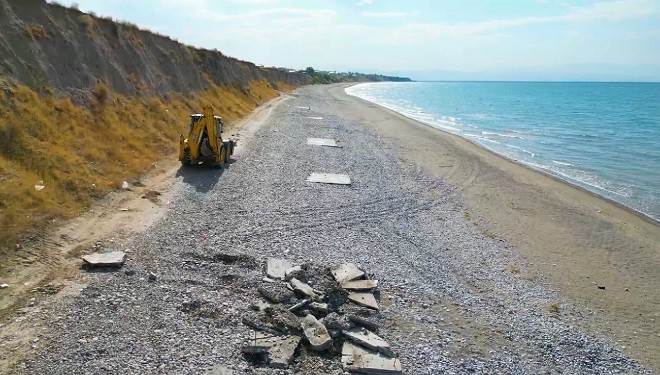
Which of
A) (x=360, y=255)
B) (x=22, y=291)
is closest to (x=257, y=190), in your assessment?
(x=360, y=255)

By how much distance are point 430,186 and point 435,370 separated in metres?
13.0

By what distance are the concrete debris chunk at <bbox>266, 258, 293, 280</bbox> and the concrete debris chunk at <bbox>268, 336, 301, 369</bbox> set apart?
2.10m

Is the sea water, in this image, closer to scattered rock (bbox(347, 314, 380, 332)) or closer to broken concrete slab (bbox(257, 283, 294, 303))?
scattered rock (bbox(347, 314, 380, 332))

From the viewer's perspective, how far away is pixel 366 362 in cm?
707

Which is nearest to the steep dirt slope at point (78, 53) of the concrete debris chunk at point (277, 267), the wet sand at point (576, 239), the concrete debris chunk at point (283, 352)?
the concrete debris chunk at point (277, 267)

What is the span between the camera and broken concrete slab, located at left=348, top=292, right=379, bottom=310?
28.6 ft

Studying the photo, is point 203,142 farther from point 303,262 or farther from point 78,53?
point 303,262

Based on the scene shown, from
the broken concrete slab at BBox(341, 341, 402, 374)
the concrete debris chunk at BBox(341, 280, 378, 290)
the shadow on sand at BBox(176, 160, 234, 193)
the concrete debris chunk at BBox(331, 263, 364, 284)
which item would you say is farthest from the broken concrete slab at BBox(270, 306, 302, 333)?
the shadow on sand at BBox(176, 160, 234, 193)

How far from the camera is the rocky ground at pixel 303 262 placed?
7.01 m

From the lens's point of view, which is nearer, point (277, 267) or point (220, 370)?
point (220, 370)

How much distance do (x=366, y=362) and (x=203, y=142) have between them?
1197 cm

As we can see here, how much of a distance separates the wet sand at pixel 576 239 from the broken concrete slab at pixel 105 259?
28.6 ft

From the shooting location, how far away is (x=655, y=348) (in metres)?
9.23

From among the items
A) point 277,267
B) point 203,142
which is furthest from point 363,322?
point 203,142
